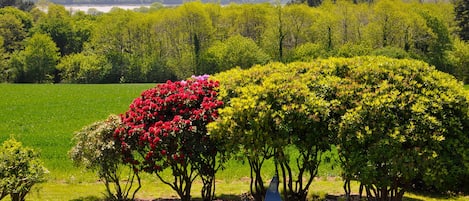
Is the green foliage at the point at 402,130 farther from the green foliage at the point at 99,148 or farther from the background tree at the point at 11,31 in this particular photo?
the background tree at the point at 11,31

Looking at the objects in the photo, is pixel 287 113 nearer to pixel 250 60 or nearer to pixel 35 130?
pixel 35 130

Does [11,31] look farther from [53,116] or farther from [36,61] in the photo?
[53,116]

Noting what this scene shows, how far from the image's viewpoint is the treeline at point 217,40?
64.9m

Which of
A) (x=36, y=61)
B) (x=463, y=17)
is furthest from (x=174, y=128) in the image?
(x=36, y=61)

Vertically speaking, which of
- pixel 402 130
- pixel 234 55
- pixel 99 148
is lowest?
pixel 234 55

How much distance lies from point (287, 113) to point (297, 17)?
64.7 metres

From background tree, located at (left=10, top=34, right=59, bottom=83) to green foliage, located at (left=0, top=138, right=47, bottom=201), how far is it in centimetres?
6632

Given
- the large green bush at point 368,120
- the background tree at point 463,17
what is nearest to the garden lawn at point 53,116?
the large green bush at point 368,120

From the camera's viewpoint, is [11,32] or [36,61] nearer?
[36,61]

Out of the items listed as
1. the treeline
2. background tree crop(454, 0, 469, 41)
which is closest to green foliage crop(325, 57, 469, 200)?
the treeline

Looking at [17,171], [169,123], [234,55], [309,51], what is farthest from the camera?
[234,55]

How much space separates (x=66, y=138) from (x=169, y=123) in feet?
42.1

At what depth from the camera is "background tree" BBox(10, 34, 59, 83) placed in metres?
71.1

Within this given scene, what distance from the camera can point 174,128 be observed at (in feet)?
29.0
